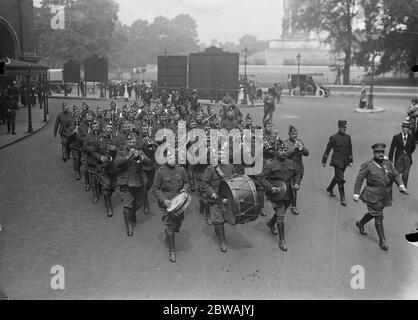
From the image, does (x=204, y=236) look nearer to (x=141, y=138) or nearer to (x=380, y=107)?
(x=141, y=138)

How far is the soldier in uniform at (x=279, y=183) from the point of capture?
845 cm

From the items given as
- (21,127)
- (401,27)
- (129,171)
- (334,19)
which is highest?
(334,19)

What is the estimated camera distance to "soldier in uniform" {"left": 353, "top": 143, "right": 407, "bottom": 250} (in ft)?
27.8

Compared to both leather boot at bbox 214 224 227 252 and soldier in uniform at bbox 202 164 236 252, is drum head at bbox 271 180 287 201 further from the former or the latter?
leather boot at bbox 214 224 227 252

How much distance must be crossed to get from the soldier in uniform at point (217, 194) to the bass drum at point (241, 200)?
0.25m

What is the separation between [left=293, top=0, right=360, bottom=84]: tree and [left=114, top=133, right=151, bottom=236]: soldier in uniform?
35.3 metres

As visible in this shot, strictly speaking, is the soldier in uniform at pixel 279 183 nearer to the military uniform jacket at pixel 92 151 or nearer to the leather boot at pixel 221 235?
the leather boot at pixel 221 235

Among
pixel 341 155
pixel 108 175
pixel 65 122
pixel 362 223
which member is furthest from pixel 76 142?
pixel 362 223

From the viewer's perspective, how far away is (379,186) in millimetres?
8508

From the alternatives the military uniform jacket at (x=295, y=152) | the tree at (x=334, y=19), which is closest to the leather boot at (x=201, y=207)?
the military uniform jacket at (x=295, y=152)

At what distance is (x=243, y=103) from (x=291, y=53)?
1499 inches

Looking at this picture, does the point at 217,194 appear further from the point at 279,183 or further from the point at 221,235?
the point at 279,183

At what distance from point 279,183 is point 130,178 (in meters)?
2.89
